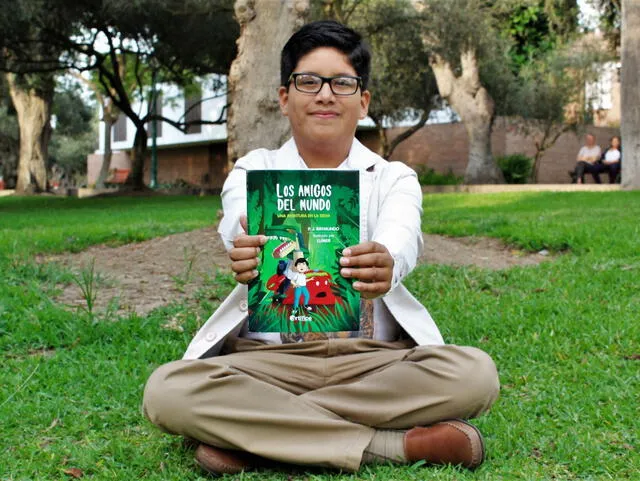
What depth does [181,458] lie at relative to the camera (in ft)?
9.53

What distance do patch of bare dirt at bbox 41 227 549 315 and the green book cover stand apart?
279 centimetres

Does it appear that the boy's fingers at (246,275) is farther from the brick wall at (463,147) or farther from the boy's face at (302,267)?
the brick wall at (463,147)

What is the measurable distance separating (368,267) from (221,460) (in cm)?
81

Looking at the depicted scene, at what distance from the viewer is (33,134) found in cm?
2925

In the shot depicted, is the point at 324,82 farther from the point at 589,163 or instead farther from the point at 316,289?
the point at 589,163

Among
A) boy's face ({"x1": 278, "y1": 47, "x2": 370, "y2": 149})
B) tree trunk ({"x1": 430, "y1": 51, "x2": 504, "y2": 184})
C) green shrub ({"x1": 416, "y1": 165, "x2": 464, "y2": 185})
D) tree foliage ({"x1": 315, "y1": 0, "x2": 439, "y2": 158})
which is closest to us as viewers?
boy's face ({"x1": 278, "y1": 47, "x2": 370, "y2": 149})

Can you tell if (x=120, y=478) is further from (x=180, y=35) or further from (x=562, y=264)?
(x=180, y=35)

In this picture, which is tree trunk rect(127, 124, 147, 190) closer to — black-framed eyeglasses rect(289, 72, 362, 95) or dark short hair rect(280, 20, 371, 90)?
dark short hair rect(280, 20, 371, 90)

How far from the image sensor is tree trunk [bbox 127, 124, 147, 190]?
85.3 feet

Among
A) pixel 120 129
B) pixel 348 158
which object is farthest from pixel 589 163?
pixel 120 129

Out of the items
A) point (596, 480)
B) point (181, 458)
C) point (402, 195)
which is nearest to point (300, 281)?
point (402, 195)

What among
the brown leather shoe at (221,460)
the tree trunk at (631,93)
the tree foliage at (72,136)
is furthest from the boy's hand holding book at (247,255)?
the tree foliage at (72,136)

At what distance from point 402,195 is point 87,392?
1807mm

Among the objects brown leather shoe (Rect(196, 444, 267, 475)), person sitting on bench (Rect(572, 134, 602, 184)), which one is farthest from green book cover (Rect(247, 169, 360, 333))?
person sitting on bench (Rect(572, 134, 602, 184))
